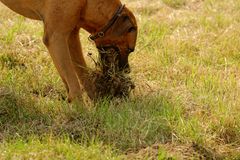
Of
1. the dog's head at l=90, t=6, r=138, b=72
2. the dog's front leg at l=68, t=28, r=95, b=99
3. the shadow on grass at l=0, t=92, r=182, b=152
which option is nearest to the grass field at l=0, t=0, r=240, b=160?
the shadow on grass at l=0, t=92, r=182, b=152

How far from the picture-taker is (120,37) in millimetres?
4473

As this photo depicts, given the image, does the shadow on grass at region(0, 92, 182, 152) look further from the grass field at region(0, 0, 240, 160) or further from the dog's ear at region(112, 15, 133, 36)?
the dog's ear at region(112, 15, 133, 36)

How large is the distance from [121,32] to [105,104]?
0.63m

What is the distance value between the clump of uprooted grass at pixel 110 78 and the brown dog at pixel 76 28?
6 cm

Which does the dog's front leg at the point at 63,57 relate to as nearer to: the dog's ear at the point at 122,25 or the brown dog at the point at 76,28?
the brown dog at the point at 76,28

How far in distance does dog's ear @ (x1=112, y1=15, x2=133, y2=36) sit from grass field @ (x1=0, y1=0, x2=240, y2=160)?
0.54m

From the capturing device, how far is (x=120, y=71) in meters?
4.61

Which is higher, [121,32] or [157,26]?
[121,32]

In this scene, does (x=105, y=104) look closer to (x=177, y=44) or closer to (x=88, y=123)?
(x=88, y=123)

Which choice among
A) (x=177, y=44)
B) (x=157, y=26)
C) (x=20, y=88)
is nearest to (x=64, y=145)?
(x=20, y=88)

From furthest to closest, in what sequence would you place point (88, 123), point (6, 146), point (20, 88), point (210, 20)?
point (210, 20), point (20, 88), point (88, 123), point (6, 146)

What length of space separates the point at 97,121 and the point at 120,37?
2.80 ft

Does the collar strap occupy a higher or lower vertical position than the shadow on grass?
higher

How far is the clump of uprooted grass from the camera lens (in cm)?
452
